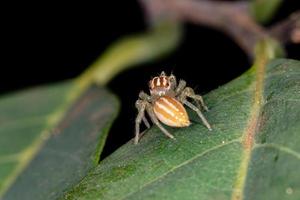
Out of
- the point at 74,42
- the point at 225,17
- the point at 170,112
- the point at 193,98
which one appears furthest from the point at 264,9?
the point at 74,42

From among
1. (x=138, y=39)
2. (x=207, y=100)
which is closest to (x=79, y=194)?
(x=207, y=100)

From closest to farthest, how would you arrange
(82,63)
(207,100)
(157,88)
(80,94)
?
(207,100)
(157,88)
(80,94)
(82,63)

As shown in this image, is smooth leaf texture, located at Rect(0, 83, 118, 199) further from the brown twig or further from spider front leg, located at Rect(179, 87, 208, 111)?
the brown twig

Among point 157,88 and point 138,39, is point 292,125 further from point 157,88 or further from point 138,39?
point 138,39

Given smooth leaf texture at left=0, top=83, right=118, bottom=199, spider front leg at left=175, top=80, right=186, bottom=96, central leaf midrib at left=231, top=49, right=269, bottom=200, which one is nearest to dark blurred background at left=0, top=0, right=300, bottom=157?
smooth leaf texture at left=0, top=83, right=118, bottom=199

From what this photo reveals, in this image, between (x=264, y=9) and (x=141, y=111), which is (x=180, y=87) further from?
(x=264, y=9)

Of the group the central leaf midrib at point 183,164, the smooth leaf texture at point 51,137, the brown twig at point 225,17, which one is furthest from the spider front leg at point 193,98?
the brown twig at point 225,17
